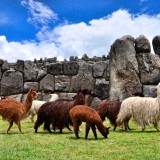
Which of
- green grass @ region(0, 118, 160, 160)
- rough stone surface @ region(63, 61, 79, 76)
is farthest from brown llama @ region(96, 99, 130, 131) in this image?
rough stone surface @ region(63, 61, 79, 76)

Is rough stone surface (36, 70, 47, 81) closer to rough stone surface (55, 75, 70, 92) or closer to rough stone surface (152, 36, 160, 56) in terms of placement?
rough stone surface (55, 75, 70, 92)

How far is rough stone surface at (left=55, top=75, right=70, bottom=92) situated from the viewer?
62.0ft

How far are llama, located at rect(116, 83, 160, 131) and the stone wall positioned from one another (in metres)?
4.38

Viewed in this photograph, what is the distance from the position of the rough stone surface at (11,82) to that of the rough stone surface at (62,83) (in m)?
1.82

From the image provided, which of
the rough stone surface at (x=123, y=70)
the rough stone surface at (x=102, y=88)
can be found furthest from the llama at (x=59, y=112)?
the rough stone surface at (x=102, y=88)

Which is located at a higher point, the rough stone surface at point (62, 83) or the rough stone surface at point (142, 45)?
the rough stone surface at point (142, 45)

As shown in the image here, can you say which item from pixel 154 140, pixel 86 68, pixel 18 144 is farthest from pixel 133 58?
pixel 18 144

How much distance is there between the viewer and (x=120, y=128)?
12.5 meters

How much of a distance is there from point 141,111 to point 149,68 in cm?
599

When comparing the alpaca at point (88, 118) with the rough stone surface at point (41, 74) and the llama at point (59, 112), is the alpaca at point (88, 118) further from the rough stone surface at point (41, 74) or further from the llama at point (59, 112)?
the rough stone surface at point (41, 74)

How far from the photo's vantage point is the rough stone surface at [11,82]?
63.8 feet

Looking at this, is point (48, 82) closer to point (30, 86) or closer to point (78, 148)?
point (30, 86)

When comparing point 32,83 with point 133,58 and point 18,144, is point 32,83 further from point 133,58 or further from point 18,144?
point 18,144

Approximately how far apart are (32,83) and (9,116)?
8462 mm
